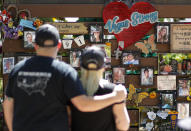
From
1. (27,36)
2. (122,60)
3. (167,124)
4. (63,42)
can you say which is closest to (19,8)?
(27,36)

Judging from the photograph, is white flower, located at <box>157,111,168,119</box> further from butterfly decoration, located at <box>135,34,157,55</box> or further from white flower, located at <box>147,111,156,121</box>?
butterfly decoration, located at <box>135,34,157,55</box>

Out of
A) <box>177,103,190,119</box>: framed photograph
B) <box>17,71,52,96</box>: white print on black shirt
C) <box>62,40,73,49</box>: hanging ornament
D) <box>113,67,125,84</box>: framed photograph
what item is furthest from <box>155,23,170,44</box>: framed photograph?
<box>17,71,52,96</box>: white print on black shirt

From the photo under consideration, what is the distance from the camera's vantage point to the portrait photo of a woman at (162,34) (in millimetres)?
4301

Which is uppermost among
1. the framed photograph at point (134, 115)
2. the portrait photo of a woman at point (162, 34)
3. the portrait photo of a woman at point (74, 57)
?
the portrait photo of a woman at point (162, 34)

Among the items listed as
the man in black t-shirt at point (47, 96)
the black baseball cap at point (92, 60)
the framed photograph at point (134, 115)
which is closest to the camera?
the man in black t-shirt at point (47, 96)

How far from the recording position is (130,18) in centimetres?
429

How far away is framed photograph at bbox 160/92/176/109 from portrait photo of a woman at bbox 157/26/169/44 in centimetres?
87

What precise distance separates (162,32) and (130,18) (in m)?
0.57

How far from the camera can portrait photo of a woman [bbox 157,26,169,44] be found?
4.30 m

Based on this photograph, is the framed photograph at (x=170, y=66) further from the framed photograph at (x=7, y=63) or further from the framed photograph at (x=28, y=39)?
the framed photograph at (x=7, y=63)

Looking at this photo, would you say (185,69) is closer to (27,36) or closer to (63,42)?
(63,42)

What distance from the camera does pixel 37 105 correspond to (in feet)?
Answer: 6.86

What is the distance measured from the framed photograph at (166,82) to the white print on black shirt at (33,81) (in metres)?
2.69

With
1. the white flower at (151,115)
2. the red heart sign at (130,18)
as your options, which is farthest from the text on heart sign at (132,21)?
the white flower at (151,115)
